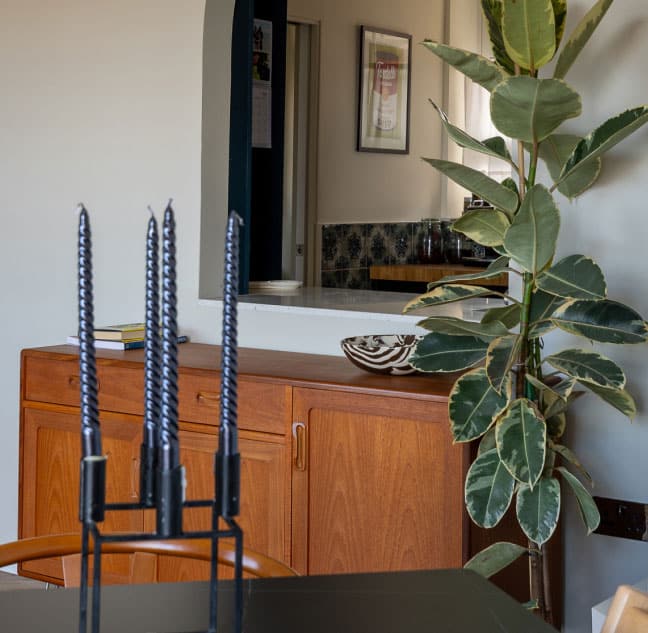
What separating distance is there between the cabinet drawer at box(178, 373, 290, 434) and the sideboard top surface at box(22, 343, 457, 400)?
33 mm

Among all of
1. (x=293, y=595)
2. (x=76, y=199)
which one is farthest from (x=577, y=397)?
(x=76, y=199)

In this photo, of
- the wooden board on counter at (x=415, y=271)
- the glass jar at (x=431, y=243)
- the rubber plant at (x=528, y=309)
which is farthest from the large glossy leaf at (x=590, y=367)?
the glass jar at (x=431, y=243)

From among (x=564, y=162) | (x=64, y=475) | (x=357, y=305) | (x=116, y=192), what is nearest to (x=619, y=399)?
(x=564, y=162)

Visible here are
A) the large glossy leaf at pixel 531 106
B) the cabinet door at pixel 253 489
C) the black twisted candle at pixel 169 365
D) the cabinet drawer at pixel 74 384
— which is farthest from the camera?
the cabinet drawer at pixel 74 384

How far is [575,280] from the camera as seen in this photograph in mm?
2473

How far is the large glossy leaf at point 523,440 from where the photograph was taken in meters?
2.51

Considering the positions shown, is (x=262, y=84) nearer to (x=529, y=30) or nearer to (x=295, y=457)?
(x=295, y=457)

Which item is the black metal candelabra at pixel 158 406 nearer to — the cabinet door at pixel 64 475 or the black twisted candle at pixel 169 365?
the black twisted candle at pixel 169 365

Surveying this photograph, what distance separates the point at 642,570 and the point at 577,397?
0.52 meters

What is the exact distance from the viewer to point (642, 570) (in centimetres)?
303

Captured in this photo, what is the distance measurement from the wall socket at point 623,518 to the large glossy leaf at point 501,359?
0.68 meters

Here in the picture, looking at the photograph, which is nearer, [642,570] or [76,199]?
[642,570]

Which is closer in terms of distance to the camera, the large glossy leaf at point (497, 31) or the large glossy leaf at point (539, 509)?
the large glossy leaf at point (539, 509)

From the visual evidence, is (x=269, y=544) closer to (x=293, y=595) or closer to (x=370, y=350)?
(x=370, y=350)
